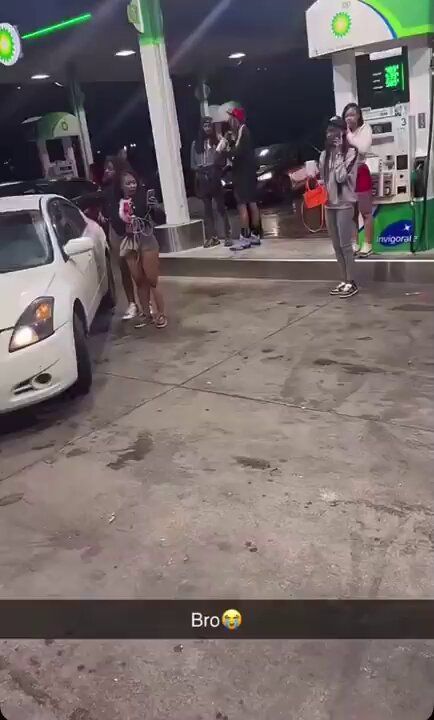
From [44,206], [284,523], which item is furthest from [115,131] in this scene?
[284,523]

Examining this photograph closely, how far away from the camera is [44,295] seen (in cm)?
421

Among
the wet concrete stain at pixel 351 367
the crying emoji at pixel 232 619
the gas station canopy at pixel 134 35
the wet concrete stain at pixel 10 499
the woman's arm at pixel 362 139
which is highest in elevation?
the gas station canopy at pixel 134 35

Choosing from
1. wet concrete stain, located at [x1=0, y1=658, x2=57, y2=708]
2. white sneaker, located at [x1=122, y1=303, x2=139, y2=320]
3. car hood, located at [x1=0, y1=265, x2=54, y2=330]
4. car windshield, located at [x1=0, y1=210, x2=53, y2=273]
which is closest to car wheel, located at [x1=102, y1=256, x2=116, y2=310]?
white sneaker, located at [x1=122, y1=303, x2=139, y2=320]

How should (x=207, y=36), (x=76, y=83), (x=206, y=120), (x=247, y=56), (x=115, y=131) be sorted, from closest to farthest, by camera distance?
(x=206, y=120), (x=207, y=36), (x=76, y=83), (x=247, y=56), (x=115, y=131)

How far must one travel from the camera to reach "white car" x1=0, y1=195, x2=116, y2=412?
3.89 m

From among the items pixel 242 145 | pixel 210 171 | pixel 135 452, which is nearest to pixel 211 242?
pixel 210 171

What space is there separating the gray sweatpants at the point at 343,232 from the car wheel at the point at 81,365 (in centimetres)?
260

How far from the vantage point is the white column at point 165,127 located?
Result: 8.78m

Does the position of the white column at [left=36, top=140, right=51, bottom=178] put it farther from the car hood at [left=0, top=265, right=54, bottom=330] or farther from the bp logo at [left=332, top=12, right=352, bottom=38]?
the car hood at [left=0, top=265, right=54, bottom=330]

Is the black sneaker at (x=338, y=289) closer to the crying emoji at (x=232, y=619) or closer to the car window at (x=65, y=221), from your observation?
the car window at (x=65, y=221)

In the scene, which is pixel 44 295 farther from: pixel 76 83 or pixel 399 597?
pixel 76 83

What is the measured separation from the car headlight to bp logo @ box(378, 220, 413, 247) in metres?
4.05

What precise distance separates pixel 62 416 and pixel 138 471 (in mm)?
1063

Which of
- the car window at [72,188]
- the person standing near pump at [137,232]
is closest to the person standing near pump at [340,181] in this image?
the person standing near pump at [137,232]
